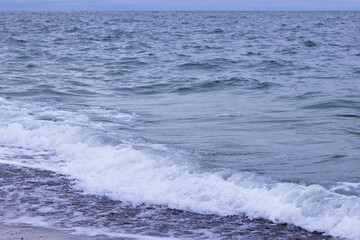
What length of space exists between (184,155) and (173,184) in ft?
4.23

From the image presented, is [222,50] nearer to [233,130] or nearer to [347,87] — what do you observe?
[347,87]

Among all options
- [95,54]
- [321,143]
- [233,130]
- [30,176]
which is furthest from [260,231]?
[95,54]

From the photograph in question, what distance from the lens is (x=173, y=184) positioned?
5.54 meters

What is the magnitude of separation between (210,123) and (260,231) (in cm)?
475

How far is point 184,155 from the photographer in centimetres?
681

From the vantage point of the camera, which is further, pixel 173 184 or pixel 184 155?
pixel 184 155

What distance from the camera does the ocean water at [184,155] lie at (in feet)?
15.1

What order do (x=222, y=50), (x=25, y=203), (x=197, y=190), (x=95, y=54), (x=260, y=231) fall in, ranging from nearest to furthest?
(x=260, y=231)
(x=25, y=203)
(x=197, y=190)
(x=95, y=54)
(x=222, y=50)

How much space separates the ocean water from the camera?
15.1 ft

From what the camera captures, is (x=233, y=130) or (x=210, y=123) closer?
(x=233, y=130)

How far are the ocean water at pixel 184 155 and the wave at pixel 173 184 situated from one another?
0.01 metres

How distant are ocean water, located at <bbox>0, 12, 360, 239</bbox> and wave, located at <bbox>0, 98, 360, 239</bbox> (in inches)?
0.5

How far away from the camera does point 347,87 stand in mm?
13328

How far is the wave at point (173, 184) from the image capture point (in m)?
4.69
